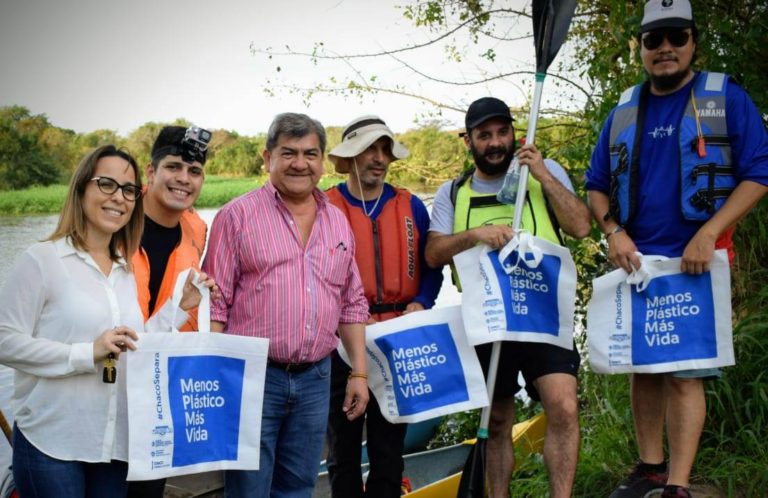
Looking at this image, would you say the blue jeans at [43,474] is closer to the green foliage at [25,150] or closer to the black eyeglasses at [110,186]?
the black eyeglasses at [110,186]

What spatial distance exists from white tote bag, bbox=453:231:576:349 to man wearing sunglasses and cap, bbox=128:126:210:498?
53.2 inches

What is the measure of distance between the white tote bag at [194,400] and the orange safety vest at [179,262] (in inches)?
5.3

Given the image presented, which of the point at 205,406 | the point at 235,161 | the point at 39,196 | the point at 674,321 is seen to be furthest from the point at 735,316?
the point at 39,196

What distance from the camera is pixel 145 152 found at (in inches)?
239

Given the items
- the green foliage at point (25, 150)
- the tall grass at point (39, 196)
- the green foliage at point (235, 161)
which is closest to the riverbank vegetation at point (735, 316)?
the green foliage at point (235, 161)

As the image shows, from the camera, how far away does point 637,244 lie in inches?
150

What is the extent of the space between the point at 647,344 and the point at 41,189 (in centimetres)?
1086

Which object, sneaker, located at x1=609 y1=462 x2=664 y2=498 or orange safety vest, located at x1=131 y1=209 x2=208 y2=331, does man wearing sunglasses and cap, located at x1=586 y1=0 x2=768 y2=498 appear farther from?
orange safety vest, located at x1=131 y1=209 x2=208 y2=331

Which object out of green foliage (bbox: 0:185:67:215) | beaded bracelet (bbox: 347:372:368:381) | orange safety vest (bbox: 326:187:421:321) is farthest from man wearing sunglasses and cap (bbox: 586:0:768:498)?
green foliage (bbox: 0:185:67:215)

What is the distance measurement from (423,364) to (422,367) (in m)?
0.02

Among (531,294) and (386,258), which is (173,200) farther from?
(531,294)

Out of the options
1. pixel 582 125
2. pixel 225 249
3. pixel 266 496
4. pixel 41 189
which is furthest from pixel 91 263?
pixel 41 189

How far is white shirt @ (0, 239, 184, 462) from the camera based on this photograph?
278cm

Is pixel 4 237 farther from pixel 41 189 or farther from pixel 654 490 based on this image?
pixel 654 490
